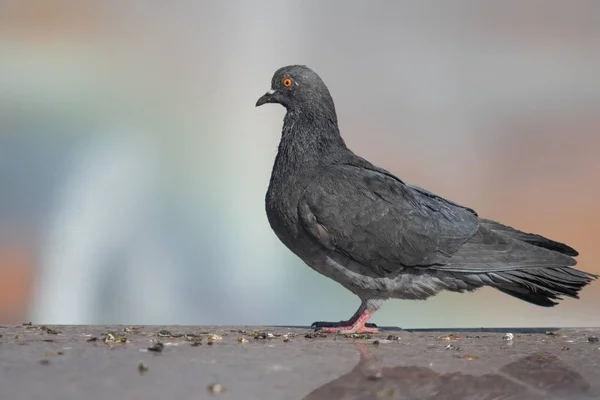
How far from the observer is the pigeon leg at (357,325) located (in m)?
6.71


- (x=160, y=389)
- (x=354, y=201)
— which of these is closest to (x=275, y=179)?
(x=354, y=201)

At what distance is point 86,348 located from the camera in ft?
15.6

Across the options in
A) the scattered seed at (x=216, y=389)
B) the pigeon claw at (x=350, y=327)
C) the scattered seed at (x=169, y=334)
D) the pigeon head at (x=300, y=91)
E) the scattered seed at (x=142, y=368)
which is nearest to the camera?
the scattered seed at (x=216, y=389)

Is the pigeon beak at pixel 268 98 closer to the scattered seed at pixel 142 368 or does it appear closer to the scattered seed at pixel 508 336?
the scattered seed at pixel 508 336

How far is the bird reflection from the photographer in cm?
358

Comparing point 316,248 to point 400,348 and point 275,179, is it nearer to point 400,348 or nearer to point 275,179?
point 275,179

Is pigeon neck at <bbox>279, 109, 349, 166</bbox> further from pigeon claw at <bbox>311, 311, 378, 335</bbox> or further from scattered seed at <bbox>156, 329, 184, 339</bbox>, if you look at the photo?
scattered seed at <bbox>156, 329, 184, 339</bbox>

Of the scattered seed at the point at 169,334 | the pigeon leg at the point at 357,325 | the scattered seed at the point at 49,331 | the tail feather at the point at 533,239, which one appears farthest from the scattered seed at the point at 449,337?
the scattered seed at the point at 49,331

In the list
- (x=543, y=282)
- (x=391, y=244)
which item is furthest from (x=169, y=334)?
(x=543, y=282)

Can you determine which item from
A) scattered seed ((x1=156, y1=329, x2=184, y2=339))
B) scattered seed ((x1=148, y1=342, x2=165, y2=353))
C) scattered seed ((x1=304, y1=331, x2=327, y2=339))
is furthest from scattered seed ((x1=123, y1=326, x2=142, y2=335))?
scattered seed ((x1=304, y1=331, x2=327, y2=339))

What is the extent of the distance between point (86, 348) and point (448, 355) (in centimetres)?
201

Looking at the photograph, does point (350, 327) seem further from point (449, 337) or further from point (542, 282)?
point (542, 282)

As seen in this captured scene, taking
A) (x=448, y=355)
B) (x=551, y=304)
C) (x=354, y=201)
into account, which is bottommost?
(x=448, y=355)

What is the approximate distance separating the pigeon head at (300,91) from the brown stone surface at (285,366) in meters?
2.58
